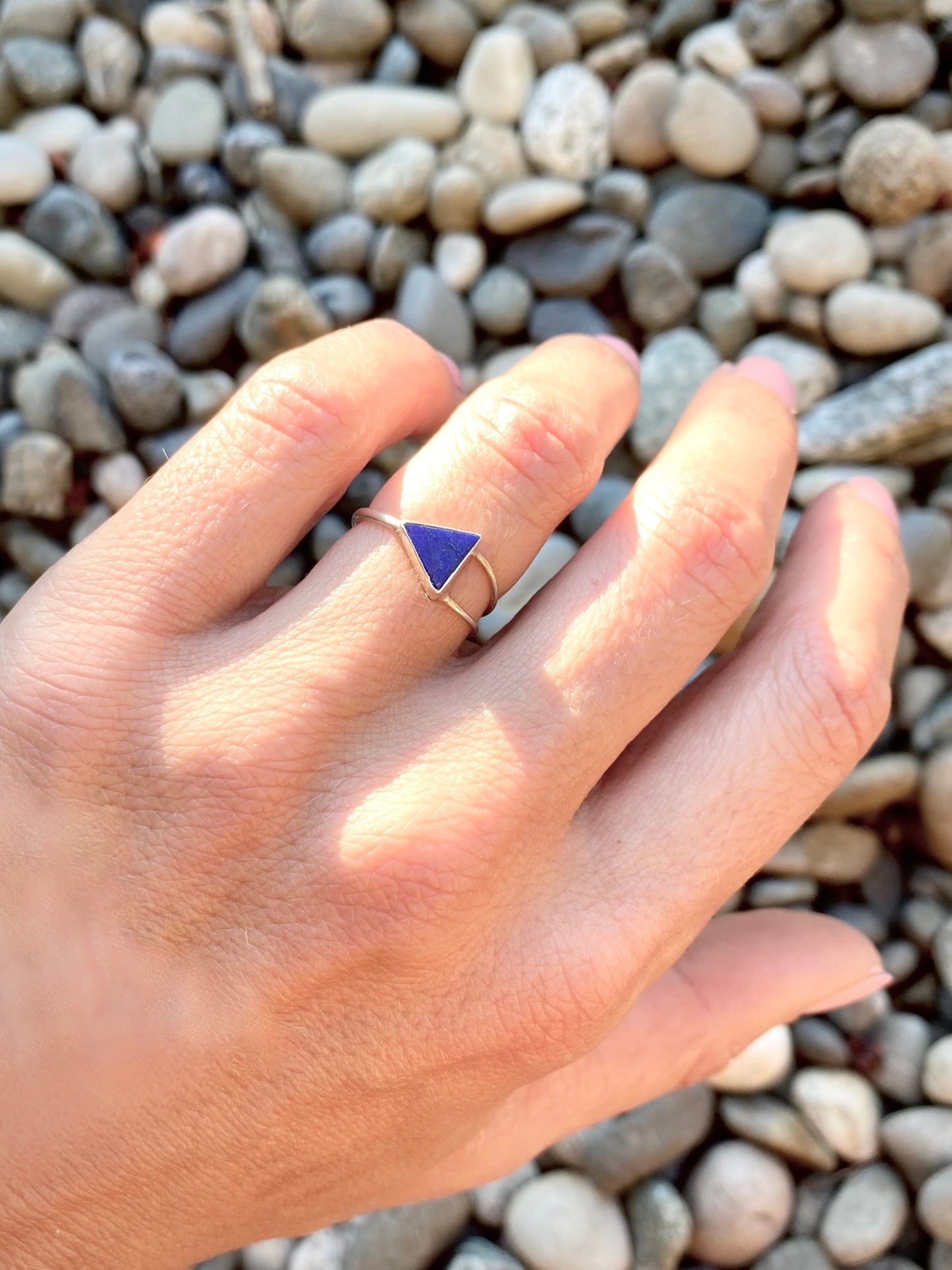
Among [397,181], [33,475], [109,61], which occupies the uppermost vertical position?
[109,61]

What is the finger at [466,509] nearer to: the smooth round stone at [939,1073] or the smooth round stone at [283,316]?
the smooth round stone at [283,316]

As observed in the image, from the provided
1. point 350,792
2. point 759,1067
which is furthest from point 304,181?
point 759,1067

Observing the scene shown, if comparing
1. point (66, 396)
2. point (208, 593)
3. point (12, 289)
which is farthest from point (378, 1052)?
point (12, 289)

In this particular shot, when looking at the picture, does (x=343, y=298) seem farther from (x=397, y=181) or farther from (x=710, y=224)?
(x=710, y=224)

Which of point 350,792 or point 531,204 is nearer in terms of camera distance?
point 350,792

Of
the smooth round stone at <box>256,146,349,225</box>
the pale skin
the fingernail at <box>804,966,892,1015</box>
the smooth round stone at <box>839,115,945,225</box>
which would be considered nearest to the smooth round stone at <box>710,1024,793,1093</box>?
the fingernail at <box>804,966,892,1015</box>

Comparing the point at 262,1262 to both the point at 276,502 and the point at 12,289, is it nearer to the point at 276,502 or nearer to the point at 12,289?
the point at 276,502

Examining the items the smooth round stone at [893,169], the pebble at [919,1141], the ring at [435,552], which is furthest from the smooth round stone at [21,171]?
the pebble at [919,1141]

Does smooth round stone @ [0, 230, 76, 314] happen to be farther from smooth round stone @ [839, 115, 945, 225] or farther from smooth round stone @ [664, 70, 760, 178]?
smooth round stone @ [839, 115, 945, 225]
